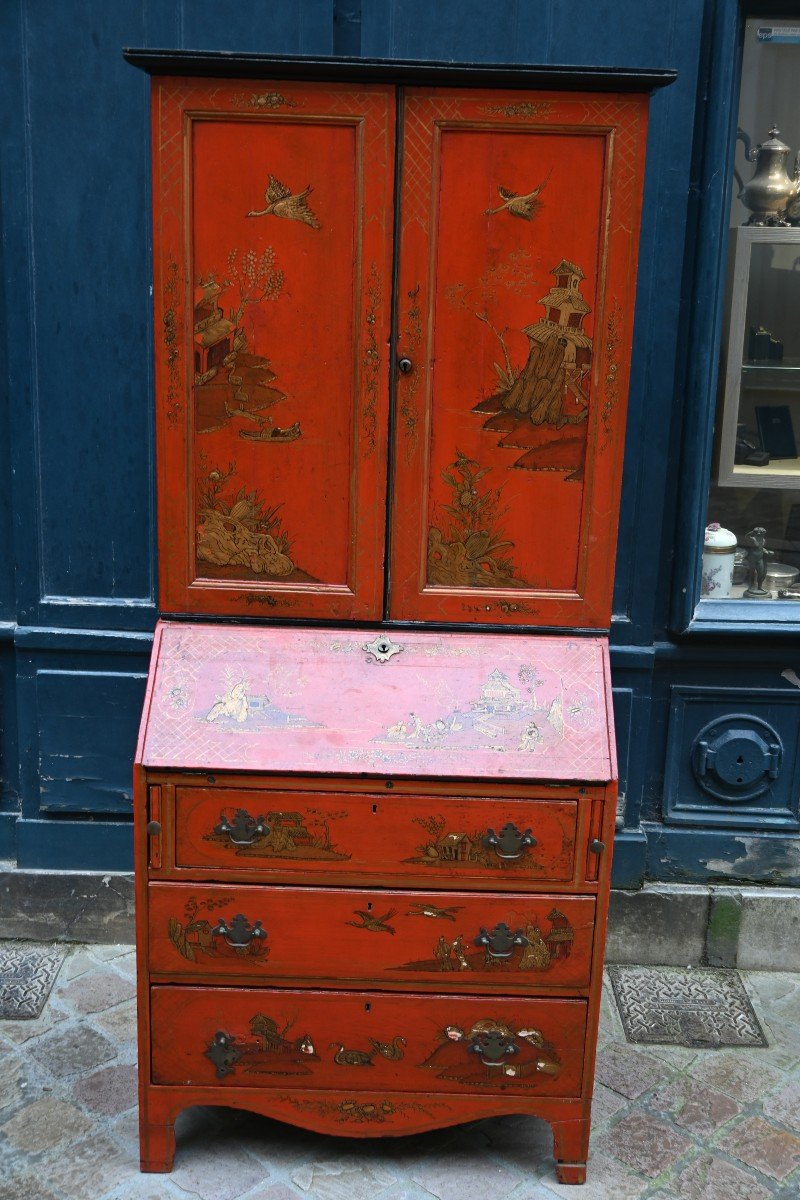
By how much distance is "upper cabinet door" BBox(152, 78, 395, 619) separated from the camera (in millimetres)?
2662

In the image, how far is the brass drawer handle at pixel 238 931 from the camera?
285cm

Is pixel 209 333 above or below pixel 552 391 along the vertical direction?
above

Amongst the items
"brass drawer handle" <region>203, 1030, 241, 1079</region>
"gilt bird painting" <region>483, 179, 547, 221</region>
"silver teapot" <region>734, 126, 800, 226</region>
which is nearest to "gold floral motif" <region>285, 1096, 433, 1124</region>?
"brass drawer handle" <region>203, 1030, 241, 1079</region>

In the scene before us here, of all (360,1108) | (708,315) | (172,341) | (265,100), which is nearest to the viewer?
(265,100)

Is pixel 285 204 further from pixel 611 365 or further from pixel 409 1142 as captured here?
pixel 409 1142

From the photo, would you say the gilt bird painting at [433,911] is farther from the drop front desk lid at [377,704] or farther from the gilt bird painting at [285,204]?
the gilt bird painting at [285,204]

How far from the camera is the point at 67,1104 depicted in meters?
3.25

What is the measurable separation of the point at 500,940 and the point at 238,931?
673 mm

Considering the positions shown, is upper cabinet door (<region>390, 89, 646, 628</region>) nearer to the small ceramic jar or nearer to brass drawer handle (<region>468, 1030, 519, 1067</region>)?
brass drawer handle (<region>468, 1030, 519, 1067</region>)

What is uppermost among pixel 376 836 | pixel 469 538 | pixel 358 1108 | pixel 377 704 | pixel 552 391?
pixel 552 391

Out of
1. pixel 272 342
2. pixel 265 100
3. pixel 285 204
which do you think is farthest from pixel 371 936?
pixel 265 100

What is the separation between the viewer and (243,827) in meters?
2.80

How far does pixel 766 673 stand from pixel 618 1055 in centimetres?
142

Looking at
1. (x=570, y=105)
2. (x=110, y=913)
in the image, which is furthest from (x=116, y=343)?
(x=110, y=913)
